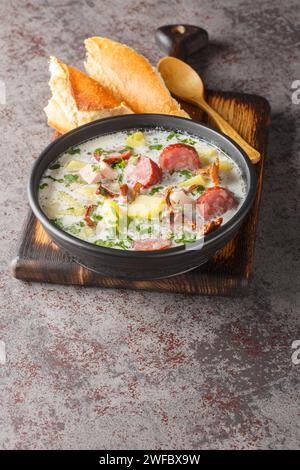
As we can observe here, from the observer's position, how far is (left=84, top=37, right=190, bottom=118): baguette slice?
2.46 metres

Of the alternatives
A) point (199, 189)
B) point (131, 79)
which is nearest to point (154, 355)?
point (199, 189)

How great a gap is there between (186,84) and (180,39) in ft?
1.29

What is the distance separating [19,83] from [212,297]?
1257mm

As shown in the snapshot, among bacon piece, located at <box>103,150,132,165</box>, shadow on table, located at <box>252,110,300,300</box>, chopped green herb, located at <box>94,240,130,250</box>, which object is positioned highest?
bacon piece, located at <box>103,150,132,165</box>

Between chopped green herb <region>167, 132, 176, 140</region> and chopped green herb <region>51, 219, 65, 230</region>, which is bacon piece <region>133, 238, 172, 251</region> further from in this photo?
chopped green herb <region>167, 132, 176, 140</region>

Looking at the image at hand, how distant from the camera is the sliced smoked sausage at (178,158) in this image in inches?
84.5

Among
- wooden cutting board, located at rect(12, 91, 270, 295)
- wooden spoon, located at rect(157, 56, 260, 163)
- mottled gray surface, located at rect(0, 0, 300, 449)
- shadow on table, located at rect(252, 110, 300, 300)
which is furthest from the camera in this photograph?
wooden spoon, located at rect(157, 56, 260, 163)

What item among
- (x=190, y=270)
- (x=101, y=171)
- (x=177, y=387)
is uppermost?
(x=101, y=171)

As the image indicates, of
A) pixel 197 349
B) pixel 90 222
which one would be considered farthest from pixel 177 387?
pixel 90 222

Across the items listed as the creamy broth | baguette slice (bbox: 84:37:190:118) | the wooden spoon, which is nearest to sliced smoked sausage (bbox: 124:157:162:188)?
the creamy broth

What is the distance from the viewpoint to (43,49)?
3070 millimetres

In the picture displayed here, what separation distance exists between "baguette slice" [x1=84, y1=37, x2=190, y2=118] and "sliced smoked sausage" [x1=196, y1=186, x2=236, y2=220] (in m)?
0.51

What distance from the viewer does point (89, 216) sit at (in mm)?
2029

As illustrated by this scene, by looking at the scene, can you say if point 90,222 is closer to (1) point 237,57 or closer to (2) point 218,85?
(2) point 218,85
